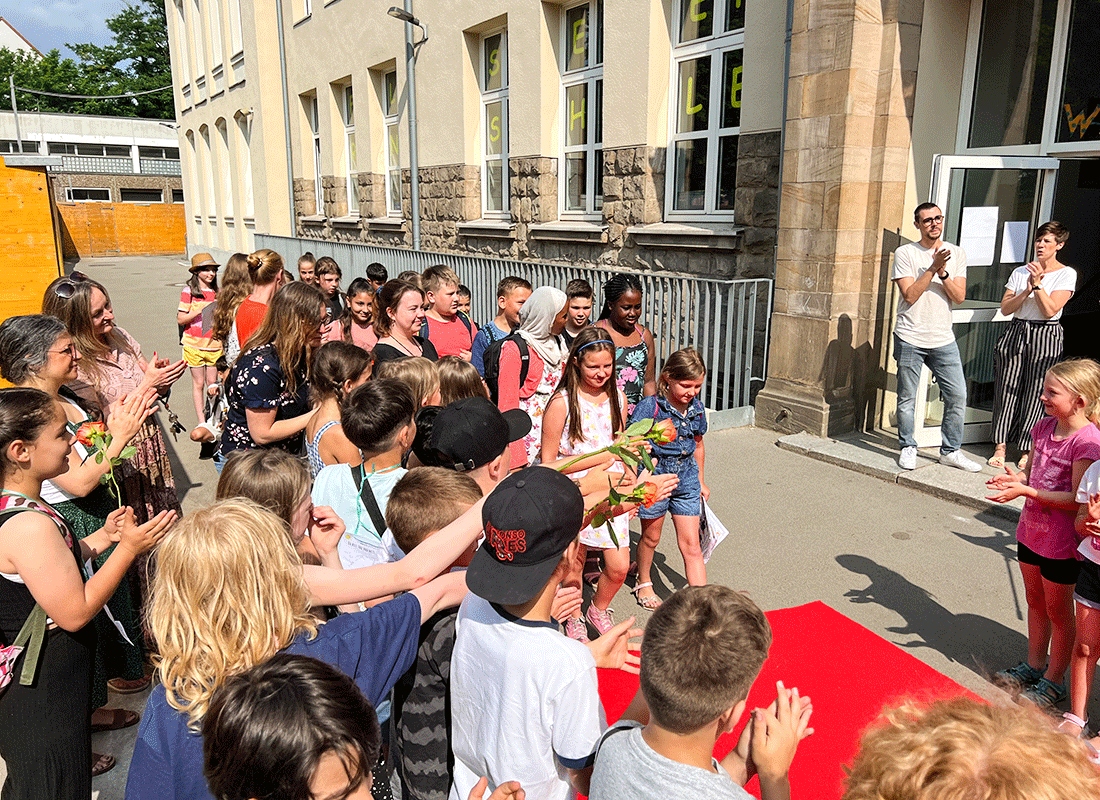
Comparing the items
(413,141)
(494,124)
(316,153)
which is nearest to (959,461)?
(494,124)

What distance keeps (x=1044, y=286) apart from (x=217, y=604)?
6.08 m

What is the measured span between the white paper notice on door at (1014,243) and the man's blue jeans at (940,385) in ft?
3.53

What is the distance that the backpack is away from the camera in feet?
15.5

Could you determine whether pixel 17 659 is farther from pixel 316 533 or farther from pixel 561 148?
pixel 561 148

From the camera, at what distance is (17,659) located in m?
2.23

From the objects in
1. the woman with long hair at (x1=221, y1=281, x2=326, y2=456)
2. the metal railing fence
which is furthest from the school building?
the woman with long hair at (x1=221, y1=281, x2=326, y2=456)

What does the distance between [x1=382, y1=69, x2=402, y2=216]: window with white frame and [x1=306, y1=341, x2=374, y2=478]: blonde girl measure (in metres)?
12.7

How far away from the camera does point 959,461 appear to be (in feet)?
19.4

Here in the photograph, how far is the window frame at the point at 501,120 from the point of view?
39.5 ft

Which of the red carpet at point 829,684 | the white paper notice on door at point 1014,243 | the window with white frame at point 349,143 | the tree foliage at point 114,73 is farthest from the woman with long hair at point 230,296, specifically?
the tree foliage at point 114,73

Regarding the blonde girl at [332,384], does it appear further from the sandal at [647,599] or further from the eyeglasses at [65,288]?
the sandal at [647,599]

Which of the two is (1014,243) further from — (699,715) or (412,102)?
(412,102)

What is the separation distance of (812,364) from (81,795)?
5.99m

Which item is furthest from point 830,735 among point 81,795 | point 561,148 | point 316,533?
point 561,148
